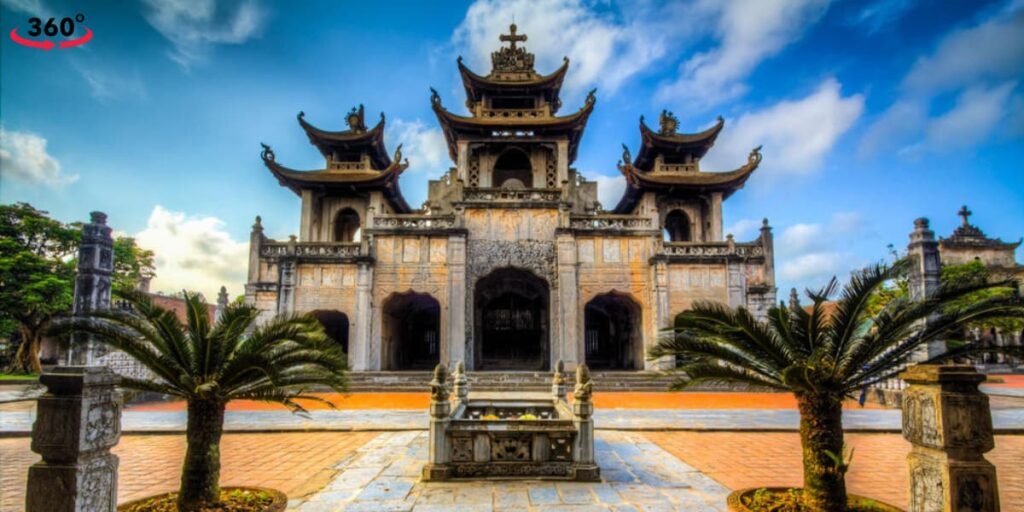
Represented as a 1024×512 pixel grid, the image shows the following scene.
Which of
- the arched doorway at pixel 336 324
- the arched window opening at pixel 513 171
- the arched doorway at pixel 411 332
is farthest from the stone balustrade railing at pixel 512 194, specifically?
the arched doorway at pixel 336 324

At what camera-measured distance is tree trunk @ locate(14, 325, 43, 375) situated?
26750 mm

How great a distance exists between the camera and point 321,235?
2589 centimetres

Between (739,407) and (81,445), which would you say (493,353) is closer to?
(739,407)

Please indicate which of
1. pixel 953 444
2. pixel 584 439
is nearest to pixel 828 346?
pixel 953 444

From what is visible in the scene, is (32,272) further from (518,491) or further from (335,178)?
(518,491)

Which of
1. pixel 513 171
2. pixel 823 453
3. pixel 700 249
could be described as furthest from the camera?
pixel 513 171

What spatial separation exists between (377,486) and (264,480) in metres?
1.59

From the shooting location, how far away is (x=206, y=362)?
5258 millimetres

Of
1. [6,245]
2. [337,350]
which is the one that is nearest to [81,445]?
[337,350]

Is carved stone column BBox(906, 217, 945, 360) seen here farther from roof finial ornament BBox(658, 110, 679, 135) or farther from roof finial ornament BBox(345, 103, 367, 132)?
roof finial ornament BBox(345, 103, 367, 132)

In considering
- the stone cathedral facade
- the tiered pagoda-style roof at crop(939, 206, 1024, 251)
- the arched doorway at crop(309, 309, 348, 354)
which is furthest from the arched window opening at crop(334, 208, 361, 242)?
the tiered pagoda-style roof at crop(939, 206, 1024, 251)

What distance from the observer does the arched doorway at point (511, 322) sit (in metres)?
24.3

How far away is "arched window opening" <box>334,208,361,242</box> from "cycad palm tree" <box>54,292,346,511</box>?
21.4 meters

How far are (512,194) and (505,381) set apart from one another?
826cm
